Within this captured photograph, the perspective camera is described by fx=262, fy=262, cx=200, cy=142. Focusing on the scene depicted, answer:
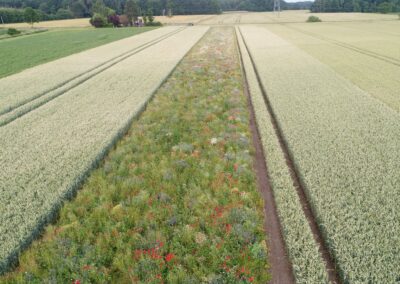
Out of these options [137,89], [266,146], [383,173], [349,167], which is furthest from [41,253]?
[137,89]

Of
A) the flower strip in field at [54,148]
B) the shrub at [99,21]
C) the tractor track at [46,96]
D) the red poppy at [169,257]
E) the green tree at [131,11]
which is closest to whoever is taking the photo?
the red poppy at [169,257]

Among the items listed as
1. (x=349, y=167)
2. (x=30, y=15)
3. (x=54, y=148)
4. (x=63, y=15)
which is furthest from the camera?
(x=63, y=15)

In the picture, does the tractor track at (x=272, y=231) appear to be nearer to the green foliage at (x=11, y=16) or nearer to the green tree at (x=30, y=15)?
the green tree at (x=30, y=15)

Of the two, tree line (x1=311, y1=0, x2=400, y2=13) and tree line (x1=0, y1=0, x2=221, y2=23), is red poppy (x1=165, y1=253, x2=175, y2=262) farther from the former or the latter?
tree line (x1=311, y1=0, x2=400, y2=13)

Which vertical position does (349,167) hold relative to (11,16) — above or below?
below

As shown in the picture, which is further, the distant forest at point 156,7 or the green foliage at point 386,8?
the distant forest at point 156,7

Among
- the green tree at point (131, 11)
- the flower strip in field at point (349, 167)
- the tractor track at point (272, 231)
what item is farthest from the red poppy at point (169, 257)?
the green tree at point (131, 11)

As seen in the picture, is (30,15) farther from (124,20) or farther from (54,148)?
(54,148)

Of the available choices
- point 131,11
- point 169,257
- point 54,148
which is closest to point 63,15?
point 131,11
